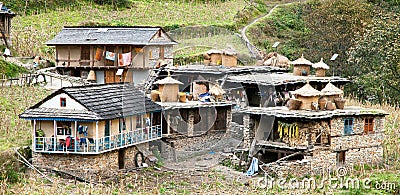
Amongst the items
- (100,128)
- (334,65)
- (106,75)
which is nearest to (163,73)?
(106,75)

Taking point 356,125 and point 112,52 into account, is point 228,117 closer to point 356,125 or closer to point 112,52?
point 356,125

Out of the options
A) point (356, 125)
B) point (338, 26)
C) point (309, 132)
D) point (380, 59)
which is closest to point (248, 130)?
point (309, 132)

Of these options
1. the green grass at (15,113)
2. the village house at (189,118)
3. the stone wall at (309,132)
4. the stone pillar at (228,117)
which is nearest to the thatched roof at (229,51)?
the village house at (189,118)

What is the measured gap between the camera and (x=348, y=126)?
4066 centimetres

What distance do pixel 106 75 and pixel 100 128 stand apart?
13.9 metres

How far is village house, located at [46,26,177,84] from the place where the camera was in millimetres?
49719

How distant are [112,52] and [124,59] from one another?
3.14ft

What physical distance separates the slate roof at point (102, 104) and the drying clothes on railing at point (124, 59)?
8.05 meters

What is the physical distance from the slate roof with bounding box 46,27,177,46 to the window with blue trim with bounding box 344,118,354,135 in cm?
1440

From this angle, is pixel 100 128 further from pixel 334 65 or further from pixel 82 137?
pixel 334 65

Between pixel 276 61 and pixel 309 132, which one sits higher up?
pixel 276 61

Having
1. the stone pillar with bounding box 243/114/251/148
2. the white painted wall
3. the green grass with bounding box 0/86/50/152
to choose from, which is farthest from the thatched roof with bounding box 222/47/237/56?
the white painted wall

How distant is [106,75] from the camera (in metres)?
50.9

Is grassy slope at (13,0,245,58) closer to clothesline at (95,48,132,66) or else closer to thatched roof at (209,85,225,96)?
clothesline at (95,48,132,66)
